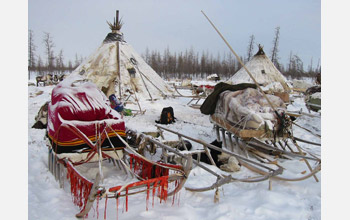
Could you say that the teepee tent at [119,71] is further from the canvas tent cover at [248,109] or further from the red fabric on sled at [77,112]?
the red fabric on sled at [77,112]

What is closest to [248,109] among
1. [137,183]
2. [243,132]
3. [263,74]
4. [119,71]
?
[243,132]

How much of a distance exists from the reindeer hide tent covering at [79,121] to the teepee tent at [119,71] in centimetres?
713

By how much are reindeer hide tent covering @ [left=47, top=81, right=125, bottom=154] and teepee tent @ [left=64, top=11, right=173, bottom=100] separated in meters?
7.13

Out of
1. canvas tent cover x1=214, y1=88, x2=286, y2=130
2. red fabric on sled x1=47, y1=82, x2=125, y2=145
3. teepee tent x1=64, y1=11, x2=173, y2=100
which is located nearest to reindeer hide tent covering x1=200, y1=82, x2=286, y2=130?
canvas tent cover x1=214, y1=88, x2=286, y2=130

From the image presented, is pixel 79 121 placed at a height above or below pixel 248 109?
below

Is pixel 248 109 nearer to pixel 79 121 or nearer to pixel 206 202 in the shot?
pixel 206 202

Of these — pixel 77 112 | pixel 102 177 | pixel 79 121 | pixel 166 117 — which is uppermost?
pixel 77 112

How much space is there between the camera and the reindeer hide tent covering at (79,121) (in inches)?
126

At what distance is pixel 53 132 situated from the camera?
3371mm

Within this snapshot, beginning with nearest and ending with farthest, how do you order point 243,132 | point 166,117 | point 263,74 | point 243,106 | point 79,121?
1. point 79,121
2. point 243,132
3. point 243,106
4. point 166,117
5. point 263,74

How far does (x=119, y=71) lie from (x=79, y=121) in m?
8.51

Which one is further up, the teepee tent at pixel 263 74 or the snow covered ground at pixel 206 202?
the teepee tent at pixel 263 74

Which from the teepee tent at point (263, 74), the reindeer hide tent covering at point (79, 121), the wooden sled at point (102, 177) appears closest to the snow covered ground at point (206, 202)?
the wooden sled at point (102, 177)

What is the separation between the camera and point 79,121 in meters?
3.29
